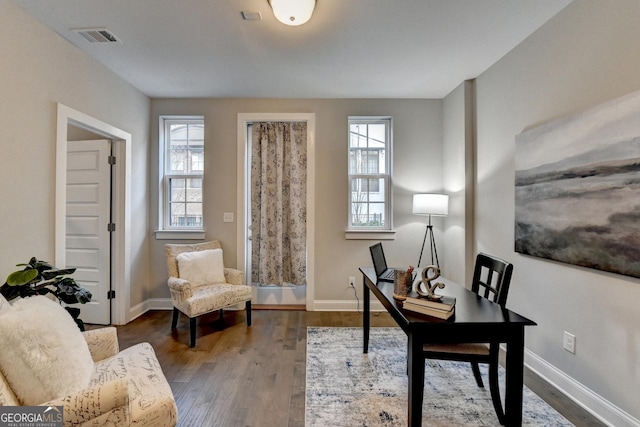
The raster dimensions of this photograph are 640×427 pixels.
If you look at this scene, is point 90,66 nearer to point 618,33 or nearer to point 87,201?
point 87,201

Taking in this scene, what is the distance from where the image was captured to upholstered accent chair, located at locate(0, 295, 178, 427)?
1141mm

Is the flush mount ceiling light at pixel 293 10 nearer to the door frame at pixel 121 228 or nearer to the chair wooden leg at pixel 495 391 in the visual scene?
the door frame at pixel 121 228

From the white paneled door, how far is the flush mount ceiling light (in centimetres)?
242

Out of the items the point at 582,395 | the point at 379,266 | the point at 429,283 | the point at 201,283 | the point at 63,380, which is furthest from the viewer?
the point at 201,283

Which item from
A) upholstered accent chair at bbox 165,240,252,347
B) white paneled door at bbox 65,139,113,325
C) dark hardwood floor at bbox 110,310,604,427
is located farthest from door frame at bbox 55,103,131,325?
upholstered accent chair at bbox 165,240,252,347

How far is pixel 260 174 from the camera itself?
378cm

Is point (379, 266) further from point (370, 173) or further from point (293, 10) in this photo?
point (293, 10)

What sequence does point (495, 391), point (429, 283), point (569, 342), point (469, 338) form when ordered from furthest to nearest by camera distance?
point (569, 342) < point (495, 391) < point (429, 283) < point (469, 338)

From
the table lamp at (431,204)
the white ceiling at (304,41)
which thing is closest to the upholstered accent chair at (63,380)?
the white ceiling at (304,41)

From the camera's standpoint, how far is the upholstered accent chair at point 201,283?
2838 mm

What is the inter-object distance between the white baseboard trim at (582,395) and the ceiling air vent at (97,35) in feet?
13.6

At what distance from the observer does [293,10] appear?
1.92 metres

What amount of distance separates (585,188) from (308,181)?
2.57 metres

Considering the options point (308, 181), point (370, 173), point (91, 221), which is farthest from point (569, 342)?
point (91, 221)
